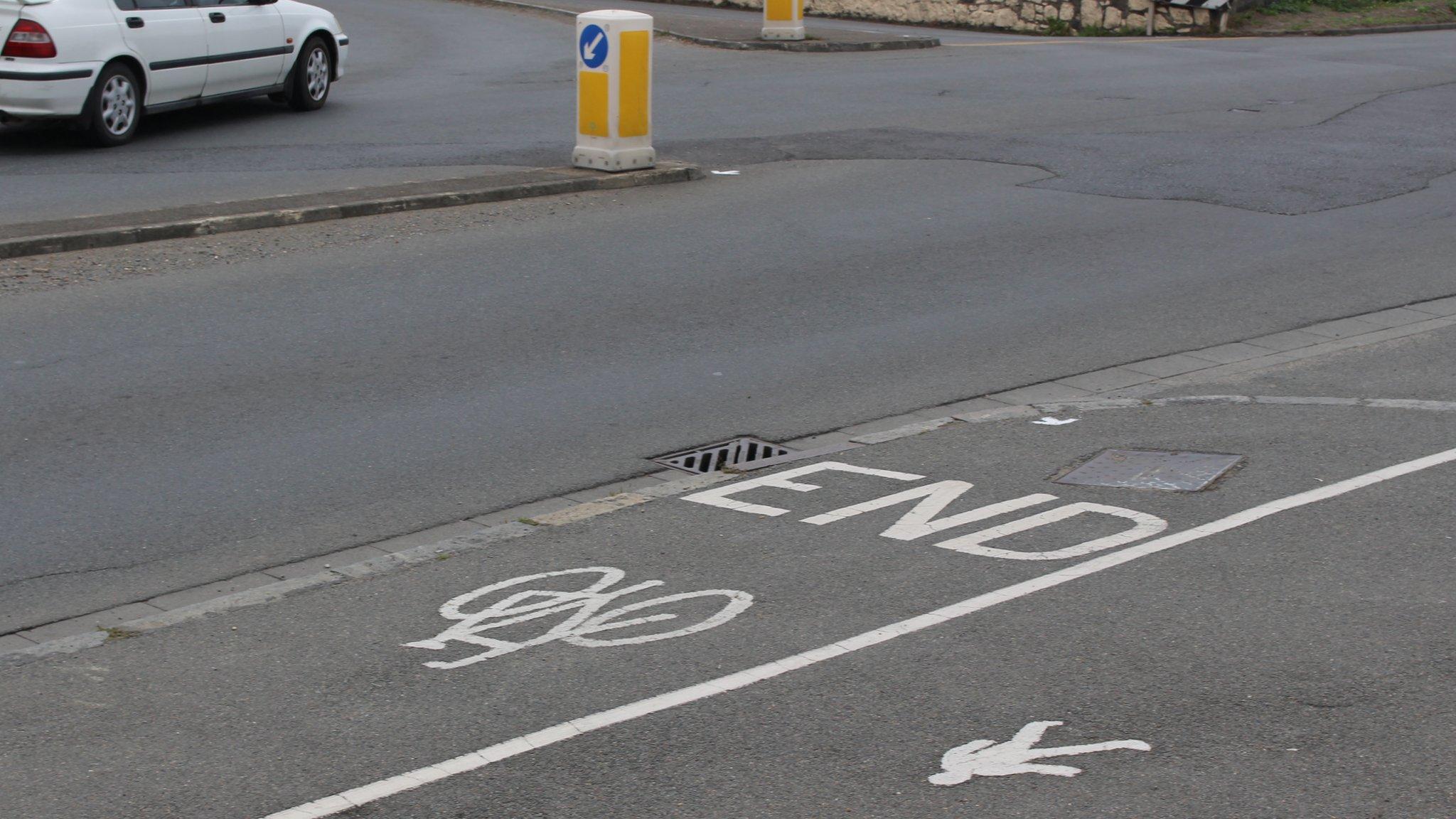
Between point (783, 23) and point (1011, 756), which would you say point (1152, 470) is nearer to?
point (1011, 756)

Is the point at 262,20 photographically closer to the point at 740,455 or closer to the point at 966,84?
the point at 966,84

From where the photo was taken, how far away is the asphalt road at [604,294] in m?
7.09

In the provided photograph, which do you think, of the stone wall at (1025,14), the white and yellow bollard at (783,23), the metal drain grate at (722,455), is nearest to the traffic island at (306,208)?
the metal drain grate at (722,455)

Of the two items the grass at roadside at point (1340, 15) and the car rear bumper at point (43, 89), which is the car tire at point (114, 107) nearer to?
the car rear bumper at point (43, 89)

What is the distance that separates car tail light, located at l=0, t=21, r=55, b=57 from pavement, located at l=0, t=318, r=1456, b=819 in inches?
367

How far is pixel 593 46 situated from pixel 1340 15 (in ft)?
80.3

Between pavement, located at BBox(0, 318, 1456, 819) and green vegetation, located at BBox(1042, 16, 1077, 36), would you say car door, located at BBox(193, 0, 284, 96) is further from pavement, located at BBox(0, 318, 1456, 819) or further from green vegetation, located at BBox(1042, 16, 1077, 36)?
green vegetation, located at BBox(1042, 16, 1077, 36)

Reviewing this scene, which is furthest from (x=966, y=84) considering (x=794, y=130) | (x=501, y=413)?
(x=501, y=413)

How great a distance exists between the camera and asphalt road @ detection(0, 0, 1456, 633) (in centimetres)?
709

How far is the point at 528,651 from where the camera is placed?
215 inches

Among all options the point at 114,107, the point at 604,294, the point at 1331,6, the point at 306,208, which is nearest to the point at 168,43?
the point at 114,107

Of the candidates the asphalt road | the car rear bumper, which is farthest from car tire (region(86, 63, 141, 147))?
the asphalt road

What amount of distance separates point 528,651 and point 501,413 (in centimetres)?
275

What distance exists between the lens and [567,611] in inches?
229
